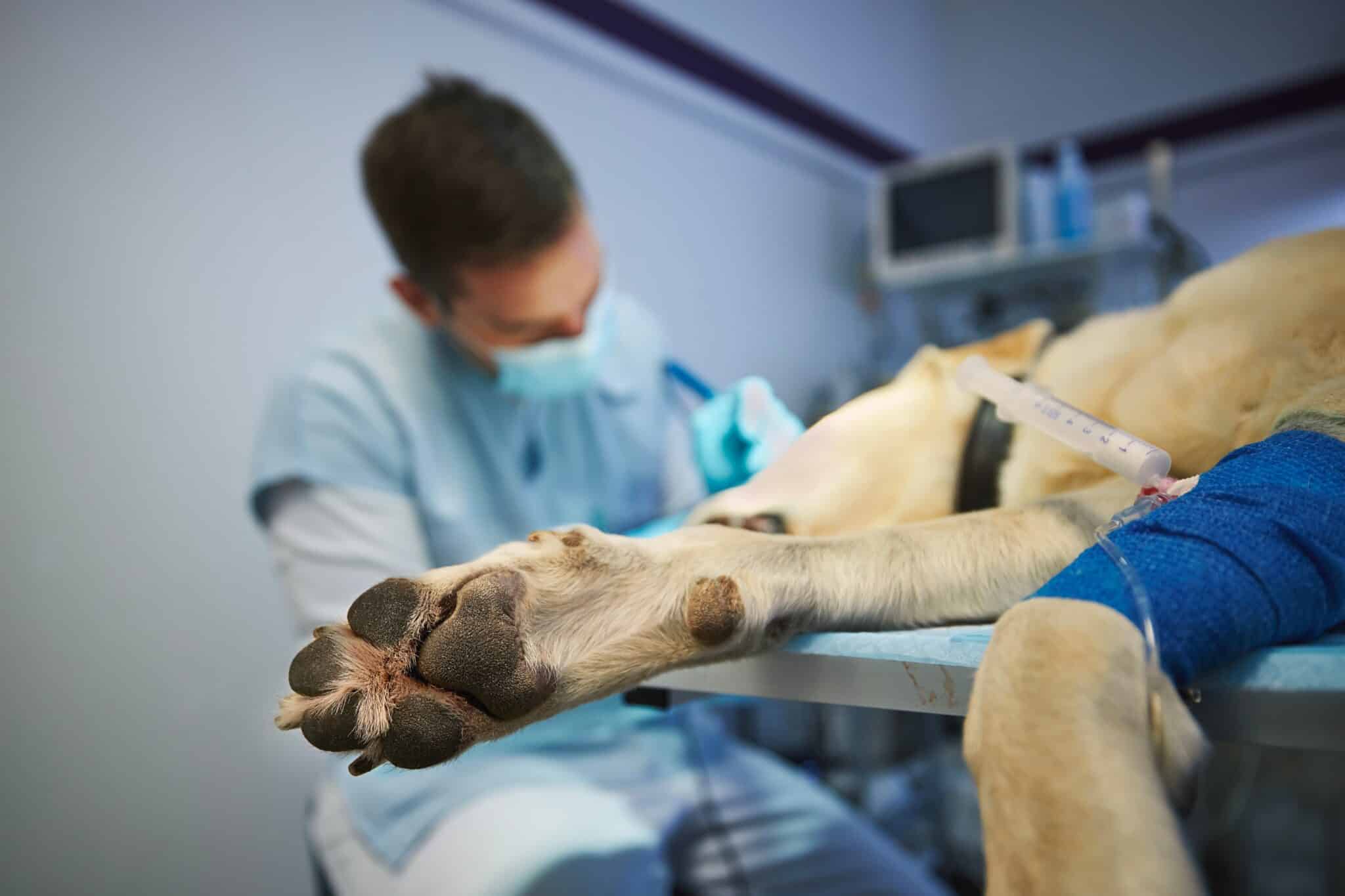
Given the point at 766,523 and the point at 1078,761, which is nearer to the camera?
the point at 1078,761

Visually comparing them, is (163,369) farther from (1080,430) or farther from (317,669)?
(1080,430)

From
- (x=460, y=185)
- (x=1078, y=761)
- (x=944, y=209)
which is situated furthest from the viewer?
(x=944, y=209)

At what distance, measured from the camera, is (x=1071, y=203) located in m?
2.10

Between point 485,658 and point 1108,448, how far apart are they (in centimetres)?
39

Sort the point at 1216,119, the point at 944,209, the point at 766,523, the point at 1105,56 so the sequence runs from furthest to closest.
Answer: the point at 944,209 < the point at 1105,56 < the point at 1216,119 < the point at 766,523

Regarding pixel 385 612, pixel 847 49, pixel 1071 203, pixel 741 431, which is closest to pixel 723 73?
pixel 847 49

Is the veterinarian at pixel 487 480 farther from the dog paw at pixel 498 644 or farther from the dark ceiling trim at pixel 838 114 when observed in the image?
the dark ceiling trim at pixel 838 114

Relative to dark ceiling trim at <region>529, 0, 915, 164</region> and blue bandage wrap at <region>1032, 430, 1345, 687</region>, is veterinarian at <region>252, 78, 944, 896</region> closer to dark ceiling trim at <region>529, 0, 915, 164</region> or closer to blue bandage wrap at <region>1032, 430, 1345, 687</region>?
blue bandage wrap at <region>1032, 430, 1345, 687</region>

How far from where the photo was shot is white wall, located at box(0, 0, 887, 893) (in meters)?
0.92

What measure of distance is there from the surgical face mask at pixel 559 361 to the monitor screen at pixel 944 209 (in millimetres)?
1750

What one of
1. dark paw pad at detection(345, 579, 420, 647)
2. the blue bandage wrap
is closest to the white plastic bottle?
the blue bandage wrap

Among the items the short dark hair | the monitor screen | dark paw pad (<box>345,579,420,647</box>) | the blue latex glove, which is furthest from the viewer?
the monitor screen

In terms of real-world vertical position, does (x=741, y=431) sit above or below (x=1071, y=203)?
below

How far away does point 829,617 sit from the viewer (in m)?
0.43
